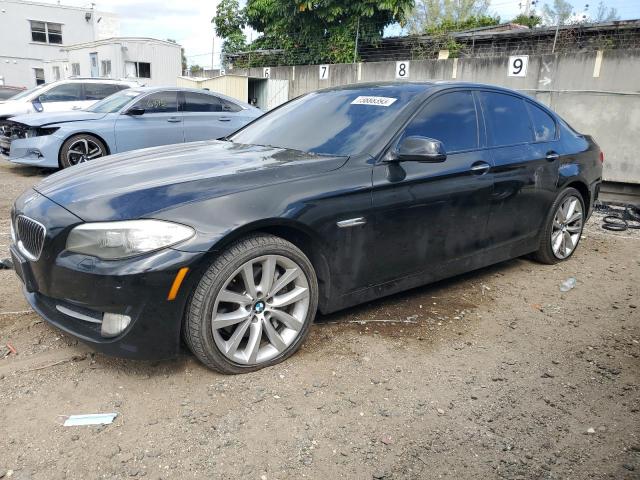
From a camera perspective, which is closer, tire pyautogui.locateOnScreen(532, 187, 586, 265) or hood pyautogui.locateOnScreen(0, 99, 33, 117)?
tire pyautogui.locateOnScreen(532, 187, 586, 265)

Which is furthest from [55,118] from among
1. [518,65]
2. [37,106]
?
[518,65]

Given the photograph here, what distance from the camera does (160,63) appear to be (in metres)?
25.3

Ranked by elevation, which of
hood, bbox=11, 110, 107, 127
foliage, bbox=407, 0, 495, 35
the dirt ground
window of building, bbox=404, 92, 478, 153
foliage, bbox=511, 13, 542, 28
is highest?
foliage, bbox=407, 0, 495, 35

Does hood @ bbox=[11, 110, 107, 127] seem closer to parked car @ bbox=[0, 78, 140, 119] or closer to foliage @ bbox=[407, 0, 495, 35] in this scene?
parked car @ bbox=[0, 78, 140, 119]

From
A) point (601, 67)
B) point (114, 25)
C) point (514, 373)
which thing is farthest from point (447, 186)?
point (114, 25)

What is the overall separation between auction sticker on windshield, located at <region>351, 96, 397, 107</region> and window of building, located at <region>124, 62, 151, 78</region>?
23737 mm

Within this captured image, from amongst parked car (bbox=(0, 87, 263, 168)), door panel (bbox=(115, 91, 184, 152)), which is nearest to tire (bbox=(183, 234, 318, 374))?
parked car (bbox=(0, 87, 263, 168))

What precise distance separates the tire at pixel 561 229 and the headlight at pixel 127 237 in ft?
11.5

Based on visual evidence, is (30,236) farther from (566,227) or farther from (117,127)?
(117,127)

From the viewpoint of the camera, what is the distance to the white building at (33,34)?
3459 centimetres

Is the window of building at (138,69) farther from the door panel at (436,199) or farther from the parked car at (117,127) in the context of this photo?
the door panel at (436,199)

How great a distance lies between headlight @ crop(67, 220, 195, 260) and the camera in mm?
2559

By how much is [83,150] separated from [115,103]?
3.69 feet

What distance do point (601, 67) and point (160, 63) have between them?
2096cm
